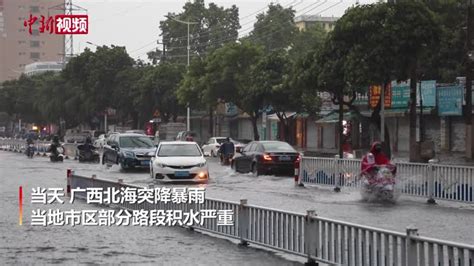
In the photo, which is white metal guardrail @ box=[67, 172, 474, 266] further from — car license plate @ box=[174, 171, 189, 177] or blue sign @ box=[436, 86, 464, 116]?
blue sign @ box=[436, 86, 464, 116]

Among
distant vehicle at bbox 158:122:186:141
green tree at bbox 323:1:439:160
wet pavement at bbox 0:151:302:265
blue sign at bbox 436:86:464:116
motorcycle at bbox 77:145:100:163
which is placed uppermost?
green tree at bbox 323:1:439:160

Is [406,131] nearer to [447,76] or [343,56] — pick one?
[447,76]

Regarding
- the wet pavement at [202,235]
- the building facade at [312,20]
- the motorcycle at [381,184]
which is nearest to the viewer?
the wet pavement at [202,235]

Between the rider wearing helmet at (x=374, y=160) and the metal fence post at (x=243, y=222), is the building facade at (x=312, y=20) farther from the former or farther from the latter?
the metal fence post at (x=243, y=222)

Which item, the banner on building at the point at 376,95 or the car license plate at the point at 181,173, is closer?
the car license plate at the point at 181,173

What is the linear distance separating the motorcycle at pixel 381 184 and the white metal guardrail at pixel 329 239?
661cm

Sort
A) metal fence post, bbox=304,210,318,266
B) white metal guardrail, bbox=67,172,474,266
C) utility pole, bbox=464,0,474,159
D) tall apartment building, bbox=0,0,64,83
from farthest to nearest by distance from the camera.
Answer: tall apartment building, bbox=0,0,64,83 < utility pole, bbox=464,0,474,159 < metal fence post, bbox=304,210,318,266 < white metal guardrail, bbox=67,172,474,266

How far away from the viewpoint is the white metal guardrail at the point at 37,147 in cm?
5328

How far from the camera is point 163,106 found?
246ft

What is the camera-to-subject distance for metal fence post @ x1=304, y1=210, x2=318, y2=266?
10.6 m

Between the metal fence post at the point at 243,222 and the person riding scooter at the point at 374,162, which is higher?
the person riding scooter at the point at 374,162

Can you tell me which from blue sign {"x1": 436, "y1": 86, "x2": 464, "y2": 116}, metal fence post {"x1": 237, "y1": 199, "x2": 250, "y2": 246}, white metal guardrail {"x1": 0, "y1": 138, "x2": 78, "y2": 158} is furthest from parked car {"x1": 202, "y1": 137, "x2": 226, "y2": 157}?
metal fence post {"x1": 237, "y1": 199, "x2": 250, "y2": 246}

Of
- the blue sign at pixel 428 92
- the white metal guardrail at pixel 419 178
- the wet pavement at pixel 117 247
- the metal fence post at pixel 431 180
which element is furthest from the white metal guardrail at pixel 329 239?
the blue sign at pixel 428 92

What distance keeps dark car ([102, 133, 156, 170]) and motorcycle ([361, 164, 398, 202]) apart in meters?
15.6
